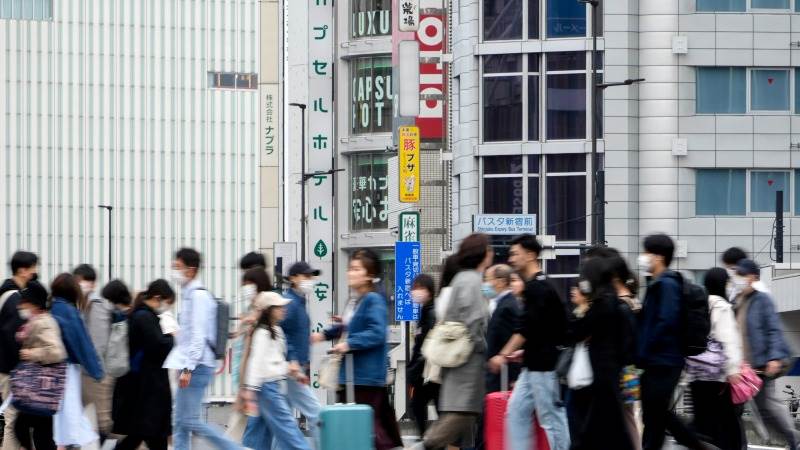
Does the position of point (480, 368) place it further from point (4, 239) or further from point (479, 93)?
point (4, 239)

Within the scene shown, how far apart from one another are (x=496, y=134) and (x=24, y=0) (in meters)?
70.2

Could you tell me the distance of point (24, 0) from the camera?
365ft

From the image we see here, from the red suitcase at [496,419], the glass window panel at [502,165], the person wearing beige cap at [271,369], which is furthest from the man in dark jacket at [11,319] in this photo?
the glass window panel at [502,165]

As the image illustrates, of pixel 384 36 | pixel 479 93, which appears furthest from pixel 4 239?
pixel 479 93

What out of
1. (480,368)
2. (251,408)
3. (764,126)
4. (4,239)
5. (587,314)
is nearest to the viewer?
(587,314)

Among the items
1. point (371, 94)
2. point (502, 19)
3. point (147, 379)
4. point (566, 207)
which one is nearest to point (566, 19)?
point (502, 19)

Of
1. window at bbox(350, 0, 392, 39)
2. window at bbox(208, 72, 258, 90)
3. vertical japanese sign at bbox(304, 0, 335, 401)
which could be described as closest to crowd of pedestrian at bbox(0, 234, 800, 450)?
vertical japanese sign at bbox(304, 0, 335, 401)

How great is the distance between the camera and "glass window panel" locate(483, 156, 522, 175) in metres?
46.8

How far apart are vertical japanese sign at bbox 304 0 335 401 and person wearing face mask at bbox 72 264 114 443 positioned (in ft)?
130

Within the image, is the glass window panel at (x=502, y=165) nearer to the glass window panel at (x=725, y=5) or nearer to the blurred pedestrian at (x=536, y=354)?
the glass window panel at (x=725, y=5)

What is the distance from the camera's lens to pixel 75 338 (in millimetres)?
12969

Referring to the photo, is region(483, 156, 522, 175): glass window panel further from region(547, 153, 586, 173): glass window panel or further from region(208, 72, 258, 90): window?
region(208, 72, 258, 90): window

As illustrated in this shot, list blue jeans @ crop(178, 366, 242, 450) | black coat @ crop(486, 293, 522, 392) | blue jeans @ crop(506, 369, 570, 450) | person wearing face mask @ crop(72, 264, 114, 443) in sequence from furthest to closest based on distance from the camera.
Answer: person wearing face mask @ crop(72, 264, 114, 443), blue jeans @ crop(178, 366, 242, 450), black coat @ crop(486, 293, 522, 392), blue jeans @ crop(506, 369, 570, 450)

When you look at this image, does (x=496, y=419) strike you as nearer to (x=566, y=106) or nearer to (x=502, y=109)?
(x=566, y=106)
